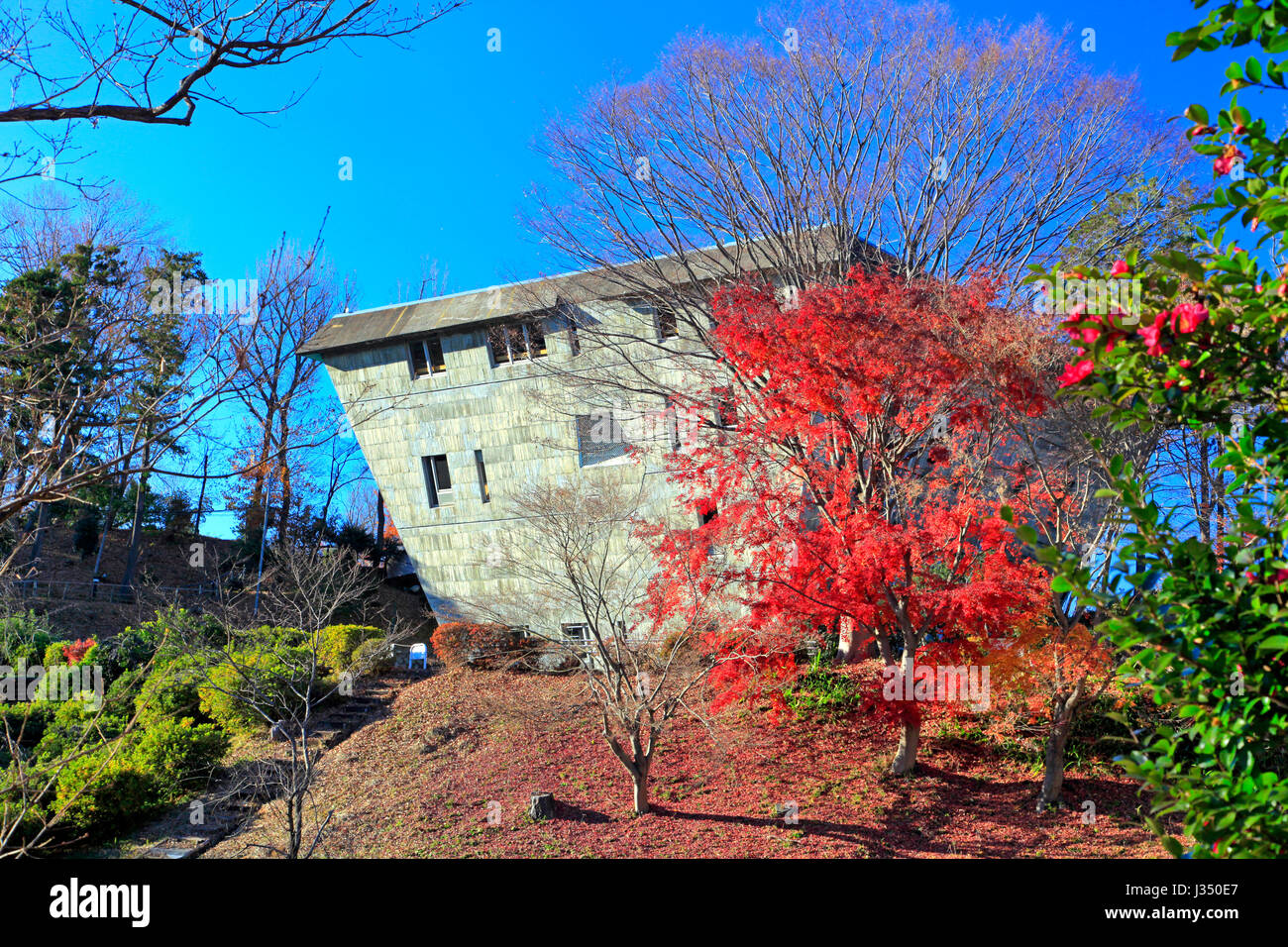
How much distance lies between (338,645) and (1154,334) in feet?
57.2

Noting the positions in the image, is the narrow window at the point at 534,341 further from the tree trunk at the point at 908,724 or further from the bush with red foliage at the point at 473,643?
the tree trunk at the point at 908,724

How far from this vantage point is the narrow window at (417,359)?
769 inches

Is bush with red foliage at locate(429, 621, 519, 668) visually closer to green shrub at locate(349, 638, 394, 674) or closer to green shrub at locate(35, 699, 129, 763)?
green shrub at locate(349, 638, 394, 674)

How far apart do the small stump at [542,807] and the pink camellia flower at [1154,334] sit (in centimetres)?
954

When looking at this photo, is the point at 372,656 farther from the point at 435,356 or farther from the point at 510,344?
the point at 510,344

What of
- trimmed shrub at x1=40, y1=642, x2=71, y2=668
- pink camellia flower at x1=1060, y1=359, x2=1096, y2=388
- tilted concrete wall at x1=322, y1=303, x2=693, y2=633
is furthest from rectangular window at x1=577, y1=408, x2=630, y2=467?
pink camellia flower at x1=1060, y1=359, x2=1096, y2=388

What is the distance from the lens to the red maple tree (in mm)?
9742

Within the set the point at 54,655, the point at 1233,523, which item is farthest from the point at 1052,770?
the point at 54,655

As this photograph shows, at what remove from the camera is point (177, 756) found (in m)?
13.4

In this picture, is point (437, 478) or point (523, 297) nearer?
point (523, 297)

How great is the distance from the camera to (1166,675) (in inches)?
96.8

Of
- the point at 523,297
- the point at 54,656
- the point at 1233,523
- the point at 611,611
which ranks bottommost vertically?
the point at 54,656

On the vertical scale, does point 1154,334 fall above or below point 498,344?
below
